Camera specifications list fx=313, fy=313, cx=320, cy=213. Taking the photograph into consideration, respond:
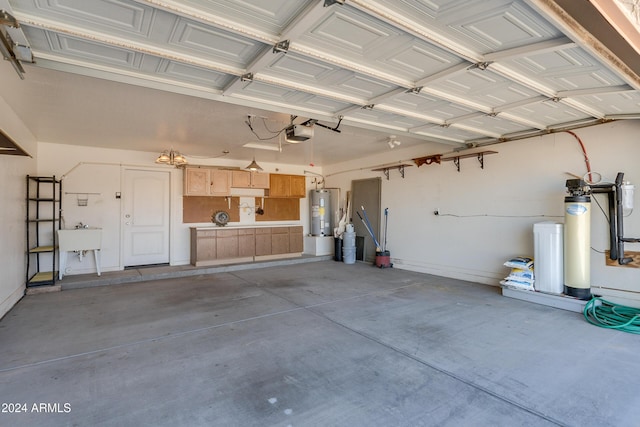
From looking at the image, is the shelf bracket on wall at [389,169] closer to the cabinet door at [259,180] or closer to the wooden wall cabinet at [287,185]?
the wooden wall cabinet at [287,185]

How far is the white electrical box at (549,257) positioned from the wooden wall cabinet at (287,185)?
5.85 m

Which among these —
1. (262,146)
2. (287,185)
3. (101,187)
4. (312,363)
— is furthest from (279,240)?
(312,363)

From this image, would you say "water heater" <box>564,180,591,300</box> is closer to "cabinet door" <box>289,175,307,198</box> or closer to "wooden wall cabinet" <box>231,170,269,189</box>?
"cabinet door" <box>289,175,307,198</box>

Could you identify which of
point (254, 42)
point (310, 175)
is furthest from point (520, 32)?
point (310, 175)

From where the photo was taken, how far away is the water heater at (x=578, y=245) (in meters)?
4.15

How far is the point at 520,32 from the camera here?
2.24 m

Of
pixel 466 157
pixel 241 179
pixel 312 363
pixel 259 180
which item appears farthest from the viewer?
pixel 259 180

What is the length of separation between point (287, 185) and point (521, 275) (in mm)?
5875

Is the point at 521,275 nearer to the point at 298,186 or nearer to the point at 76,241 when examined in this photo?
the point at 298,186

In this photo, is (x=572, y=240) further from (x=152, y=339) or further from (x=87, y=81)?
(x=87, y=81)

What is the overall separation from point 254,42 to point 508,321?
400cm

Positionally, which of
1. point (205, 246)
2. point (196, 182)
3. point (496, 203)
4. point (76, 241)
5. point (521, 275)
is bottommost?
point (521, 275)

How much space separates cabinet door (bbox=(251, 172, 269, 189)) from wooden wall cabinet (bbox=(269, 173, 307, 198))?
0.45ft

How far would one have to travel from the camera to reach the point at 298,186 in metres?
8.92
